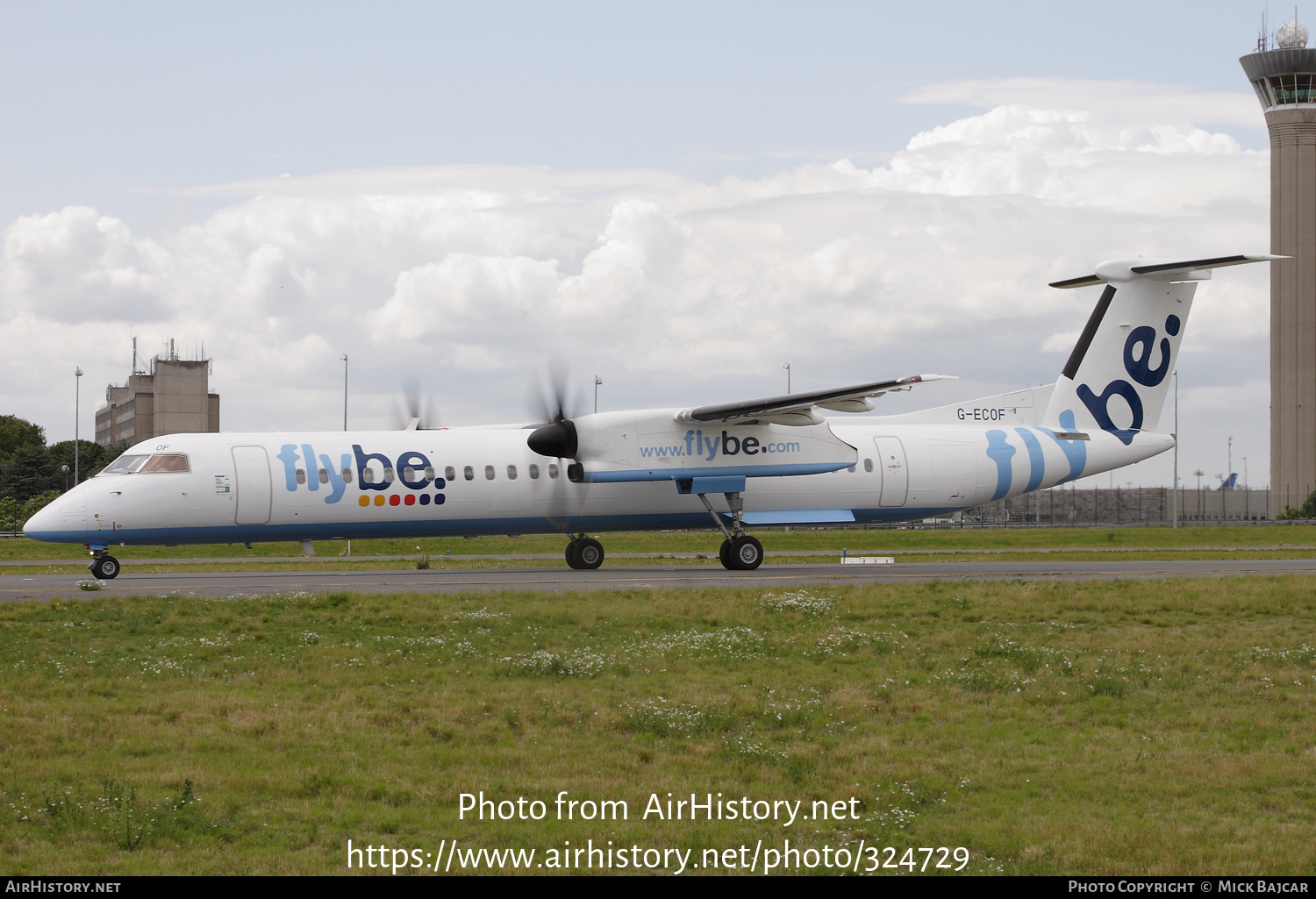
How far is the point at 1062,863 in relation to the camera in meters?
7.43

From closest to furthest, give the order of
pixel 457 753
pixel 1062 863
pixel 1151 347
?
pixel 1062 863
pixel 457 753
pixel 1151 347

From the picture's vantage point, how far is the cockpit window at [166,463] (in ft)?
80.9

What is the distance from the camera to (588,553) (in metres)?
29.0

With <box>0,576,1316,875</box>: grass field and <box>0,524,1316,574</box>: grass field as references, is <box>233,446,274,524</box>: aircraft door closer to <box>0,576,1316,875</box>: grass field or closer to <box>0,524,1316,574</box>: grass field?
<box>0,576,1316,875</box>: grass field

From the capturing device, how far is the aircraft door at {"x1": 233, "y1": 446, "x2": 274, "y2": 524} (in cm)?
2484

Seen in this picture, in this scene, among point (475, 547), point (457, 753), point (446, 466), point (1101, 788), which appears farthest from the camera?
point (475, 547)

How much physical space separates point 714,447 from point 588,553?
13.5 ft

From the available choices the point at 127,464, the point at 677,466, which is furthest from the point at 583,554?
the point at 127,464

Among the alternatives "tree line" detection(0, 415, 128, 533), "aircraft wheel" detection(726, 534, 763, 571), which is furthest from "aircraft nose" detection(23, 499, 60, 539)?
"tree line" detection(0, 415, 128, 533)

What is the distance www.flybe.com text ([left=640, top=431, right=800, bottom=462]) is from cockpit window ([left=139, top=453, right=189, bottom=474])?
10022 mm

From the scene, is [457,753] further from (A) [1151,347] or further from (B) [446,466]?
(A) [1151,347]

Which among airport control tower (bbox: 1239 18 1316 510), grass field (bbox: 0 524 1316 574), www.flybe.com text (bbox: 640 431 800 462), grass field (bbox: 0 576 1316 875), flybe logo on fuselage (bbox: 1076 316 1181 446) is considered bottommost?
grass field (bbox: 0 524 1316 574)
